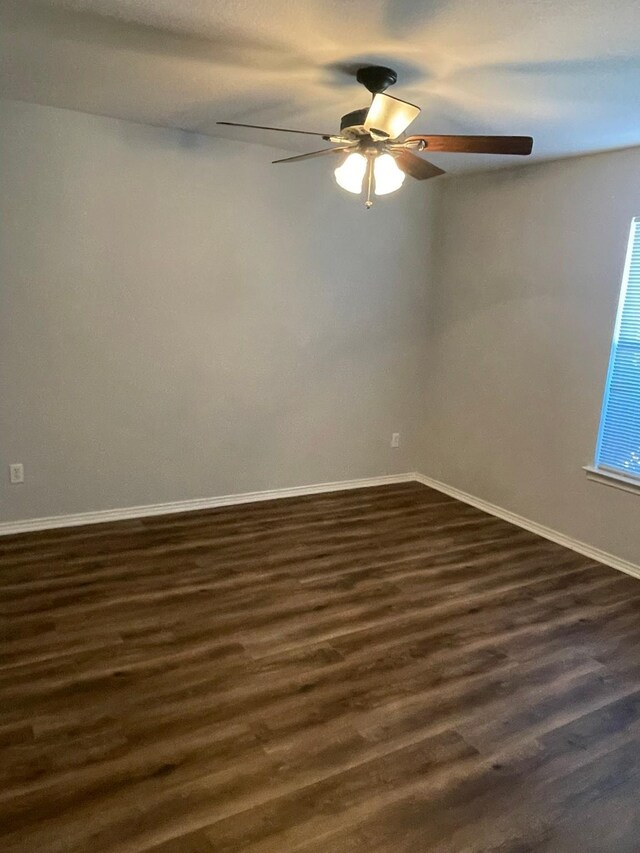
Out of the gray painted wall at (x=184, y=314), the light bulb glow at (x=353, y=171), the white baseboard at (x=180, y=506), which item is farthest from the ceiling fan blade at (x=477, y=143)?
the white baseboard at (x=180, y=506)

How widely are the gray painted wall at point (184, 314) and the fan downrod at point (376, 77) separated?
1.60 m

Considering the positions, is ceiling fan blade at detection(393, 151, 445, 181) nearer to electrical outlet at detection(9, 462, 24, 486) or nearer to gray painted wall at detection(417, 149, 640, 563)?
gray painted wall at detection(417, 149, 640, 563)

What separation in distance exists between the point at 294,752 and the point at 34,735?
903mm

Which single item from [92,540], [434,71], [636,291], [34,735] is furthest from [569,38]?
[92,540]

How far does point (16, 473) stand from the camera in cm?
374

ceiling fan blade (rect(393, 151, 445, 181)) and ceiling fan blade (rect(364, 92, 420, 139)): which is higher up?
ceiling fan blade (rect(364, 92, 420, 139))

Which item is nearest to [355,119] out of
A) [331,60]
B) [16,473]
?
[331,60]

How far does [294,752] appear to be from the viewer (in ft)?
7.07

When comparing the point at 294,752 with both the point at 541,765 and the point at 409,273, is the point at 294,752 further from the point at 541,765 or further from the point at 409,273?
the point at 409,273

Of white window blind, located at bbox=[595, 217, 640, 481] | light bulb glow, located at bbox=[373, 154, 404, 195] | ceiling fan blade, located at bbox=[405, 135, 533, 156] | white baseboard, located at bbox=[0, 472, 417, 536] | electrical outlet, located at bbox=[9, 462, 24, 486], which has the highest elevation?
ceiling fan blade, located at bbox=[405, 135, 533, 156]

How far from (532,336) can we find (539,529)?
1321 mm

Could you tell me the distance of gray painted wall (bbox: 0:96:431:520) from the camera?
11.8ft

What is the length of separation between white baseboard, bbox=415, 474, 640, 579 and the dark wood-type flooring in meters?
0.10

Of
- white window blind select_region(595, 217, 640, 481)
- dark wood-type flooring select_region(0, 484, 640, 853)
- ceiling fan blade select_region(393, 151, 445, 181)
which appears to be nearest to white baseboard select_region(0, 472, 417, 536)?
dark wood-type flooring select_region(0, 484, 640, 853)
